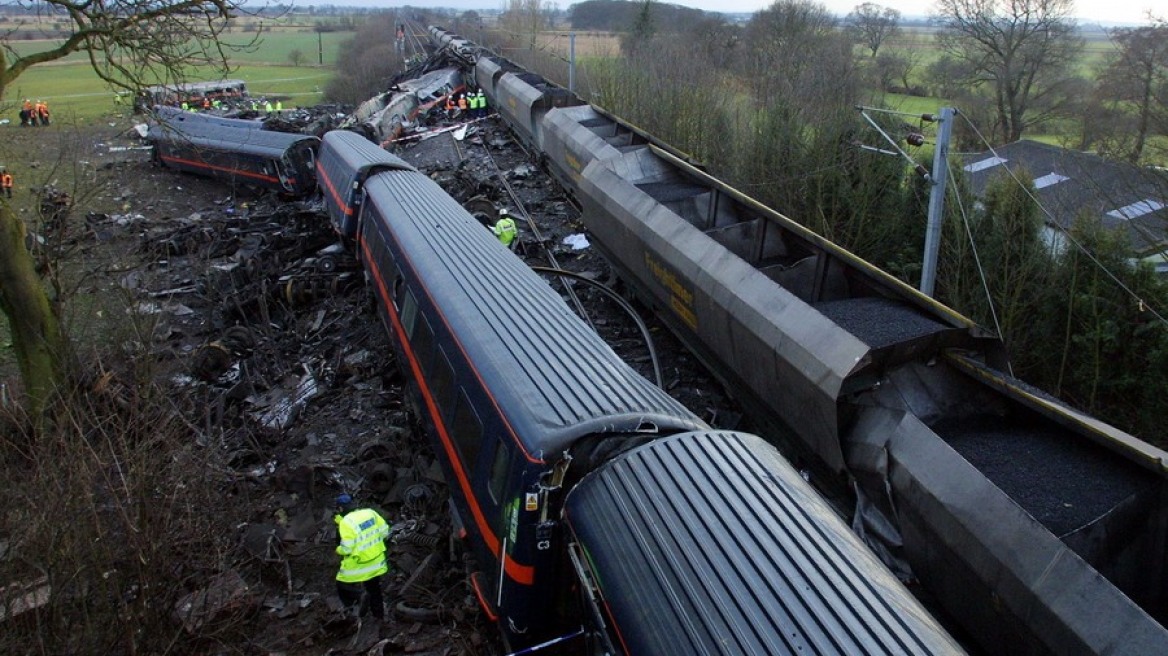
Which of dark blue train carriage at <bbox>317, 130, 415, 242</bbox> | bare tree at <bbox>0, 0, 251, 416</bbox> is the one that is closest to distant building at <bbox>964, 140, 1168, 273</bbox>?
dark blue train carriage at <bbox>317, 130, 415, 242</bbox>

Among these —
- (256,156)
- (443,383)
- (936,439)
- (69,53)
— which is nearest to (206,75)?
(256,156)

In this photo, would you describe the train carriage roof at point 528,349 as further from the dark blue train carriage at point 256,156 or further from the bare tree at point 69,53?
the dark blue train carriage at point 256,156

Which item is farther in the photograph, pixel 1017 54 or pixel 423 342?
pixel 1017 54

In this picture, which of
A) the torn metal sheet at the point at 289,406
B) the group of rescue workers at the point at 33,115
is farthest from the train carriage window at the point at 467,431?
the group of rescue workers at the point at 33,115

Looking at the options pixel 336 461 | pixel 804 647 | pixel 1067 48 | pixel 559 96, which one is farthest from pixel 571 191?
pixel 1067 48

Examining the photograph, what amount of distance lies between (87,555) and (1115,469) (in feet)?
23.6

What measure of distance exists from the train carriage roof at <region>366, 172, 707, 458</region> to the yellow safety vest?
5.17 ft

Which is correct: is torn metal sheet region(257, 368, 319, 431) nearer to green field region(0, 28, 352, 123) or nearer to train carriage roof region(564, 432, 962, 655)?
train carriage roof region(564, 432, 962, 655)

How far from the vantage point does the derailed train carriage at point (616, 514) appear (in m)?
3.51

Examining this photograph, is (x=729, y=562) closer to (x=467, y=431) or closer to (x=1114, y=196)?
(x=467, y=431)

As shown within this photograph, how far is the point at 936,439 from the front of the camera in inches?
213

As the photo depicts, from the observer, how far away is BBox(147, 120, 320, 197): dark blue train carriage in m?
19.5

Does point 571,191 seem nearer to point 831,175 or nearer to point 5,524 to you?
point 831,175

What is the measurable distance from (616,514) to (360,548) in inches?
106
